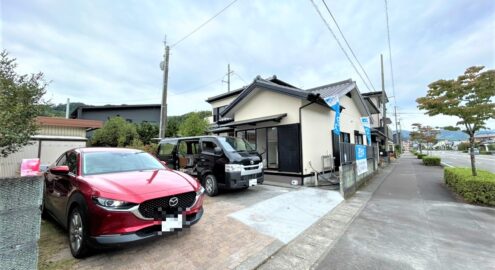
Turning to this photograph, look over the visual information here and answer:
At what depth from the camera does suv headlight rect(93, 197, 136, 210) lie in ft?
8.50

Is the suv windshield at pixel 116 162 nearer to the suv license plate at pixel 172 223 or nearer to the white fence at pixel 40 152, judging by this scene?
the suv license plate at pixel 172 223

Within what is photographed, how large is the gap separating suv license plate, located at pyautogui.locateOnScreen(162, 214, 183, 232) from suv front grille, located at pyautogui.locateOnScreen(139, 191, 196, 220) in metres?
0.08

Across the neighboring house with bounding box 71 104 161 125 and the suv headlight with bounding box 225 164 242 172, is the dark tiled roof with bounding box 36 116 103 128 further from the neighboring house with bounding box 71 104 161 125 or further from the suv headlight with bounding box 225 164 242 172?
the neighboring house with bounding box 71 104 161 125

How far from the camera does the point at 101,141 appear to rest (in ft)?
50.8

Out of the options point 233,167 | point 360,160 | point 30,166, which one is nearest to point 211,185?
point 233,167

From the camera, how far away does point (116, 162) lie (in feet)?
12.3

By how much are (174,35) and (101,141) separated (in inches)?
414

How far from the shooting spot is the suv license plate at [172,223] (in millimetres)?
2804

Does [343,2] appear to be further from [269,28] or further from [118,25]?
[118,25]

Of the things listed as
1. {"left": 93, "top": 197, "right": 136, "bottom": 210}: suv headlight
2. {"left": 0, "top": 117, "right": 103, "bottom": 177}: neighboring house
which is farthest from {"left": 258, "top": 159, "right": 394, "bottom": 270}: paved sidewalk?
{"left": 0, "top": 117, "right": 103, "bottom": 177}: neighboring house

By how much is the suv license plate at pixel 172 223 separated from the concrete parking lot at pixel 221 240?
0.85 feet

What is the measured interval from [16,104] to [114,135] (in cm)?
1221

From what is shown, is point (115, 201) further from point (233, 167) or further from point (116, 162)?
point (233, 167)

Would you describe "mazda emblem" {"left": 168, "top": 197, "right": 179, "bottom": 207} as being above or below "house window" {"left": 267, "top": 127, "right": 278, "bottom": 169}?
below
